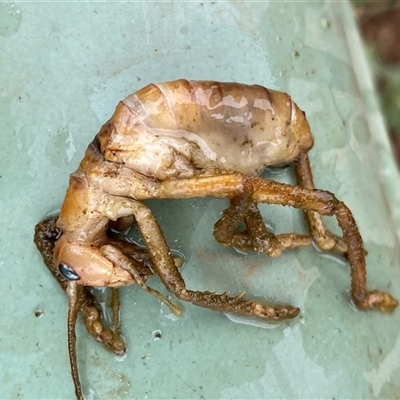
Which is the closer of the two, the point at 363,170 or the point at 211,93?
the point at 211,93

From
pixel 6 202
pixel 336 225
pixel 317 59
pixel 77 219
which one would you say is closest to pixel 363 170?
pixel 336 225

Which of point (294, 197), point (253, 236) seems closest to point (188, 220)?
point (253, 236)

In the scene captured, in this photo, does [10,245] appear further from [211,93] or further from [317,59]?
[317,59]

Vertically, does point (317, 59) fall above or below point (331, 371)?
above

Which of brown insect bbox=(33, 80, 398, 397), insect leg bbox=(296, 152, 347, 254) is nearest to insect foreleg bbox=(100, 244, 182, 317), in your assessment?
brown insect bbox=(33, 80, 398, 397)

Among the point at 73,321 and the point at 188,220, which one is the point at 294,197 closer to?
the point at 188,220

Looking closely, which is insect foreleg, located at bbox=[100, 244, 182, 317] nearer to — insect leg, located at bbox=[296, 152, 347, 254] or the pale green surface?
the pale green surface

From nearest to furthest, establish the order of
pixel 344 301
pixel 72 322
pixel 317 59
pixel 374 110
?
1. pixel 72 322
2. pixel 344 301
3. pixel 317 59
4. pixel 374 110
